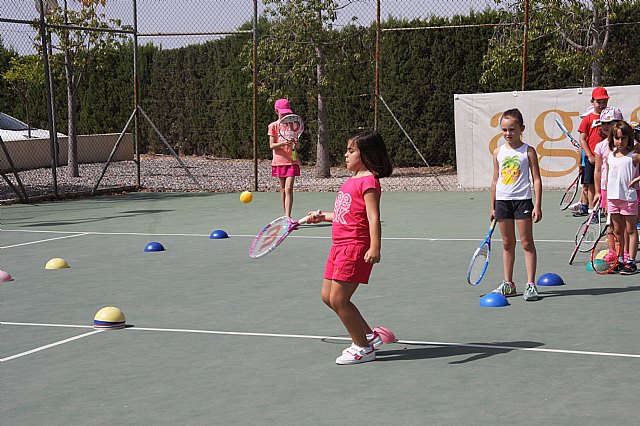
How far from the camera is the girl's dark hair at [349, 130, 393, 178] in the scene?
5570 millimetres

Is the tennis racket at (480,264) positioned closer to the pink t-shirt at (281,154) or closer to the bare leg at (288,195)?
the bare leg at (288,195)

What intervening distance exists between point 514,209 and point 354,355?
260 centimetres

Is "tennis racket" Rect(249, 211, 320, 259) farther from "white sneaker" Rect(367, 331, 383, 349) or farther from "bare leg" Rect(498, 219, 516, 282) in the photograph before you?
"bare leg" Rect(498, 219, 516, 282)

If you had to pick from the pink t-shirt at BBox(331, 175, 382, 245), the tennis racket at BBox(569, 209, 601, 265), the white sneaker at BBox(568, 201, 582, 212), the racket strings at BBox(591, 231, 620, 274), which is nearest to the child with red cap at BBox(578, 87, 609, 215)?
the white sneaker at BBox(568, 201, 582, 212)

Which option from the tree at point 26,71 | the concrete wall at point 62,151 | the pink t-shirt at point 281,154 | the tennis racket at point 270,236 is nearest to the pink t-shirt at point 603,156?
the tennis racket at point 270,236

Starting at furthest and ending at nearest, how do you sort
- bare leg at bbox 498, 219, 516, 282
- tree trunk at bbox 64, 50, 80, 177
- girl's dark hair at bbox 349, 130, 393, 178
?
tree trunk at bbox 64, 50, 80, 177, bare leg at bbox 498, 219, 516, 282, girl's dark hair at bbox 349, 130, 393, 178

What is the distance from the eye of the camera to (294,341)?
241 inches

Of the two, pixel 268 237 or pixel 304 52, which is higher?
pixel 304 52

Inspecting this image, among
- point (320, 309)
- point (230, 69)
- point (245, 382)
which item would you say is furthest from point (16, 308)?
point (230, 69)

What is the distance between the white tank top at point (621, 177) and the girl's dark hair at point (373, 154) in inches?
145

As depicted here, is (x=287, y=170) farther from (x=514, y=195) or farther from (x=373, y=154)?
(x=373, y=154)

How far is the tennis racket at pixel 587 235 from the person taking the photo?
914 cm

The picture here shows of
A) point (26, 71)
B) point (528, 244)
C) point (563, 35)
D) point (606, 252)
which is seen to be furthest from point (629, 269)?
point (26, 71)

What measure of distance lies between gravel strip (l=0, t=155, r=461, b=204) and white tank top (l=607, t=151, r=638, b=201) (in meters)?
9.32
